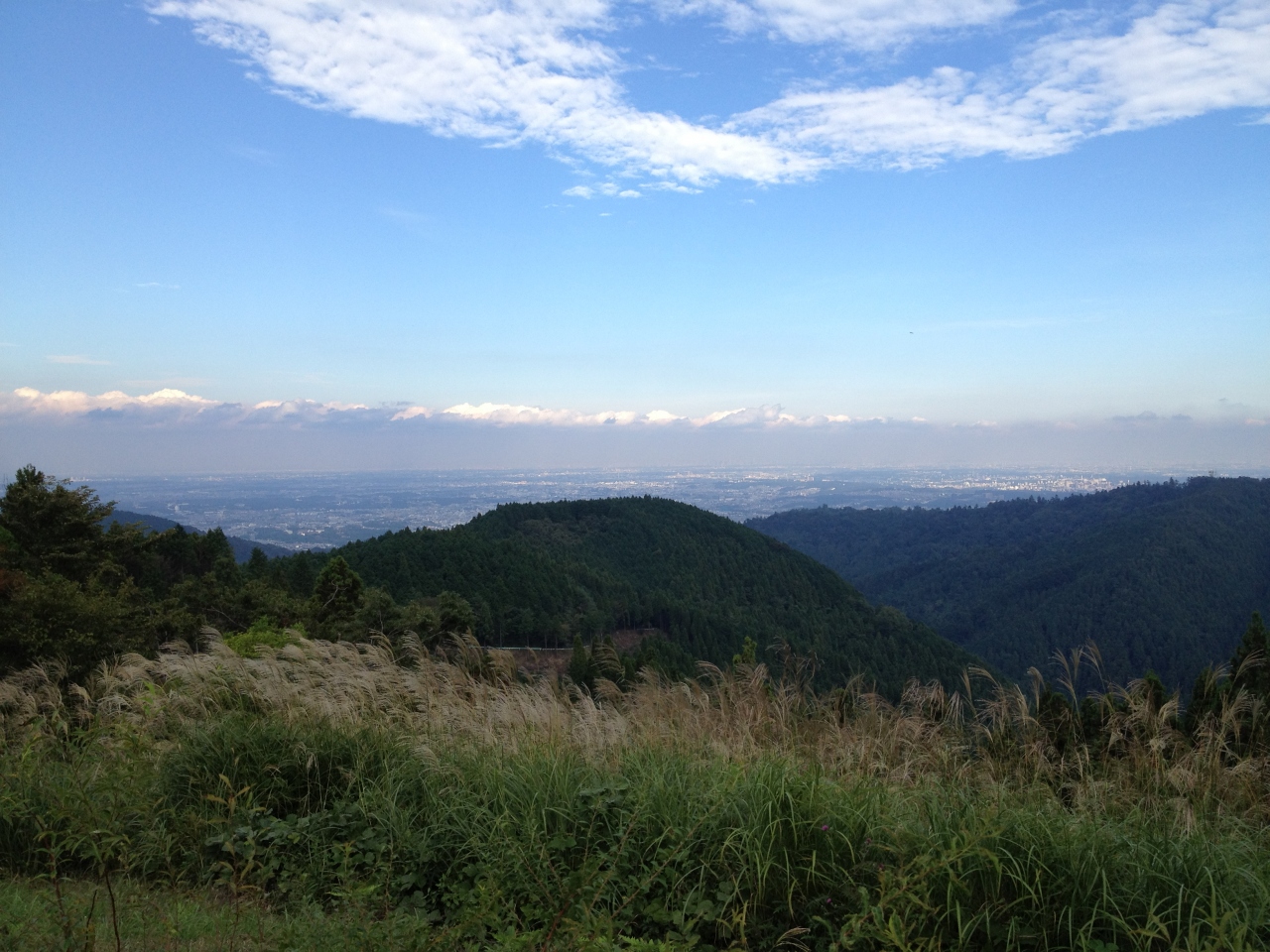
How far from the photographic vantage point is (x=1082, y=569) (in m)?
109

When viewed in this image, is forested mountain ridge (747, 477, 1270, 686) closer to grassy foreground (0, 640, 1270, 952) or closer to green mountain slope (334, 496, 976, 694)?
green mountain slope (334, 496, 976, 694)

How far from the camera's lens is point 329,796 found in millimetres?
3848

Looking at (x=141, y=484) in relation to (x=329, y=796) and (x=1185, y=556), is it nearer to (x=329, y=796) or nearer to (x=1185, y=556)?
(x=329, y=796)

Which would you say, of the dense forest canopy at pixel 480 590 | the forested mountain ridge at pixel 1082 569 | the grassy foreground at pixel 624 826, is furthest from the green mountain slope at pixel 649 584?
the grassy foreground at pixel 624 826

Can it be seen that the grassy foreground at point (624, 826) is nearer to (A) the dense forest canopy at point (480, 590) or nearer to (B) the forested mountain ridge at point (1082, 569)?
(A) the dense forest canopy at point (480, 590)

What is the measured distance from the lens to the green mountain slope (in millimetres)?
60938

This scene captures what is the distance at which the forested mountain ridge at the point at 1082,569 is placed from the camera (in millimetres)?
91188

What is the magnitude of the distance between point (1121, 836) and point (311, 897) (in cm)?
329

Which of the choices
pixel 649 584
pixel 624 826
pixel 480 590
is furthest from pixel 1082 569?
pixel 624 826

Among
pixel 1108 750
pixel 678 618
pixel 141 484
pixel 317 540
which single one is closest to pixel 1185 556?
pixel 678 618

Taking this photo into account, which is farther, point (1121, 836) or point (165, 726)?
point (165, 726)

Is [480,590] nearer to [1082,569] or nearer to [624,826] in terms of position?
[624,826]

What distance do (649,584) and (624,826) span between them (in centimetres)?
9912

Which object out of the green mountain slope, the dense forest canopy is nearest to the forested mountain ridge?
the green mountain slope
